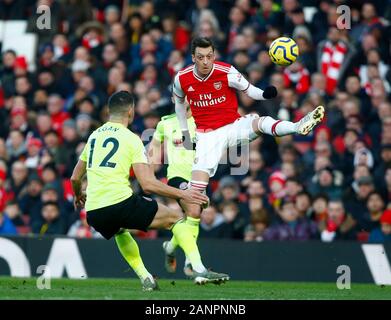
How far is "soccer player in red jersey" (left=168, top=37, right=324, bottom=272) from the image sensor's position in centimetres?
1427

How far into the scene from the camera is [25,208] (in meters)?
19.5

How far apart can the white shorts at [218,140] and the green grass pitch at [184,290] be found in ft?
4.97

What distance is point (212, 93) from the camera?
1456 centimetres

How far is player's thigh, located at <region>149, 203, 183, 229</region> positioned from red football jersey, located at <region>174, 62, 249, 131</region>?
2.08m

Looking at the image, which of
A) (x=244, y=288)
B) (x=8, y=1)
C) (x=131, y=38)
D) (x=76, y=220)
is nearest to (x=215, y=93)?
(x=244, y=288)

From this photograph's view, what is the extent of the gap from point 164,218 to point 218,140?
211 cm

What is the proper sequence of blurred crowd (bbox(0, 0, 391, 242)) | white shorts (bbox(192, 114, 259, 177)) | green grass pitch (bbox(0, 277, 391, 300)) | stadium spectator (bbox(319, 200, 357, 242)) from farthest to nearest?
1. blurred crowd (bbox(0, 0, 391, 242))
2. stadium spectator (bbox(319, 200, 357, 242))
3. white shorts (bbox(192, 114, 259, 177))
4. green grass pitch (bbox(0, 277, 391, 300))

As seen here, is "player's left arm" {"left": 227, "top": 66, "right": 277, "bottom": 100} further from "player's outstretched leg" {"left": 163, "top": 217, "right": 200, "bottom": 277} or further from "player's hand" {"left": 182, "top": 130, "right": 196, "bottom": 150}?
"player's outstretched leg" {"left": 163, "top": 217, "right": 200, "bottom": 277}

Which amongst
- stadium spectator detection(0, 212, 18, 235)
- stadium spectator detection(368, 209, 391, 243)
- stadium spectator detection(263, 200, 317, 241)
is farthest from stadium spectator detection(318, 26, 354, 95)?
stadium spectator detection(0, 212, 18, 235)

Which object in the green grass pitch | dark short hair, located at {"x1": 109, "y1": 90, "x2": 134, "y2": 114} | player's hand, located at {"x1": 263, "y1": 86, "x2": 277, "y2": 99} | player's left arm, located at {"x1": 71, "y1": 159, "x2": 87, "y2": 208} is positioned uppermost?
player's hand, located at {"x1": 263, "y1": 86, "x2": 277, "y2": 99}

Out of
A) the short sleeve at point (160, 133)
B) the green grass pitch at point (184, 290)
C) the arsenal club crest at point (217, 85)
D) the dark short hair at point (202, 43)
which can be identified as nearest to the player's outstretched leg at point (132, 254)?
the green grass pitch at point (184, 290)

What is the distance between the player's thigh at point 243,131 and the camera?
14.4 meters

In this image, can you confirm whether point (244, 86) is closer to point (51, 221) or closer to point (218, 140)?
point (218, 140)

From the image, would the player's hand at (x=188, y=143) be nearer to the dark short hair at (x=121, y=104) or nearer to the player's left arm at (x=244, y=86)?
the player's left arm at (x=244, y=86)
